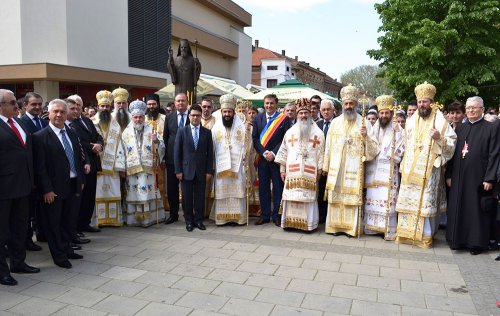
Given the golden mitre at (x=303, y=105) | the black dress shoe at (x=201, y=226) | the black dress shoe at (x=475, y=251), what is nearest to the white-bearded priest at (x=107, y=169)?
the black dress shoe at (x=201, y=226)

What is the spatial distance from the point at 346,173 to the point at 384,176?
0.56 meters

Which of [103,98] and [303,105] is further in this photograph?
[103,98]

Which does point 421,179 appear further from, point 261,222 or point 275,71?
point 275,71

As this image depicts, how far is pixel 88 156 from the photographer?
6504 millimetres

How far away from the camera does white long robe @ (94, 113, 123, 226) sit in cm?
715

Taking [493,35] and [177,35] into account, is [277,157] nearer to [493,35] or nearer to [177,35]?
[493,35]

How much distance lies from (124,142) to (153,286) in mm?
3196

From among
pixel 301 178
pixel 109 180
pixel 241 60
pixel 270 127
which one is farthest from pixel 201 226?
pixel 241 60

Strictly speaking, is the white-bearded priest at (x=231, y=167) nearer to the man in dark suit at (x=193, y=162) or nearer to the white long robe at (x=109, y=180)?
the man in dark suit at (x=193, y=162)

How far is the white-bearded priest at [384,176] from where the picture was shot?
21.6 ft

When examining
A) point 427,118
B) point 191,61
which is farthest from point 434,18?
point 427,118

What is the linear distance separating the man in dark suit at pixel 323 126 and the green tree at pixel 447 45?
10.5 meters

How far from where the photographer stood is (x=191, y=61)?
32.1 feet

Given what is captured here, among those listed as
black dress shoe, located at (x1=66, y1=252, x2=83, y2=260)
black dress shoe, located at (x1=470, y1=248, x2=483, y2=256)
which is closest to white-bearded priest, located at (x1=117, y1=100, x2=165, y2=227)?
black dress shoe, located at (x1=66, y1=252, x2=83, y2=260)
